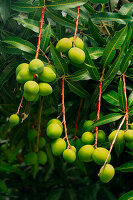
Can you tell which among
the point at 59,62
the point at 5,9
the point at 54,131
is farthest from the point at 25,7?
the point at 54,131

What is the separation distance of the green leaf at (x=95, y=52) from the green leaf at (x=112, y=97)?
144mm

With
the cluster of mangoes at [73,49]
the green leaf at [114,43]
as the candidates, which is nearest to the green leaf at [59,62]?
the cluster of mangoes at [73,49]

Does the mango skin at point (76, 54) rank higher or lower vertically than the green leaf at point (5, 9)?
lower

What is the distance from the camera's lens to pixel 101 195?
8.19 ft

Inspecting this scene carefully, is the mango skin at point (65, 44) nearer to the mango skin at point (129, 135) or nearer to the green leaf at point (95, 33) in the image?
the green leaf at point (95, 33)

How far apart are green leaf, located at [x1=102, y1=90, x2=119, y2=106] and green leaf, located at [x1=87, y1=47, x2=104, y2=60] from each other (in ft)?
0.47

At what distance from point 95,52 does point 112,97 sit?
186mm

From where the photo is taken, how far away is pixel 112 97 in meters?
0.96

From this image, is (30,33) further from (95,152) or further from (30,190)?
(30,190)

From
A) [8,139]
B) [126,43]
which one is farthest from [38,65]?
[8,139]

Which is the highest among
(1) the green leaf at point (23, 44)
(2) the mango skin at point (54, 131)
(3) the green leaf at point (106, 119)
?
(1) the green leaf at point (23, 44)

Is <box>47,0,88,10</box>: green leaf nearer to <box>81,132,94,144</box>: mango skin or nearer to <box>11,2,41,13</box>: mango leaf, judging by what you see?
<box>11,2,41,13</box>: mango leaf

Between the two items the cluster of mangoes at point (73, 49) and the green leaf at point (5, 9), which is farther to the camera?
the green leaf at point (5, 9)

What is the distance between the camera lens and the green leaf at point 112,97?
3.10 ft
